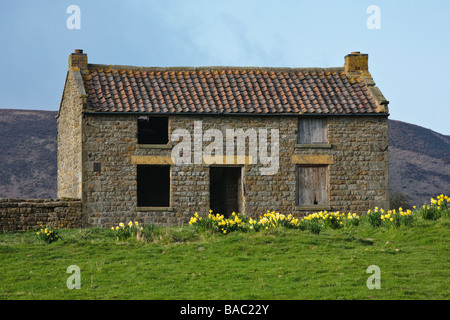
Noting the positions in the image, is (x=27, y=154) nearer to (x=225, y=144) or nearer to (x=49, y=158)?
(x=49, y=158)

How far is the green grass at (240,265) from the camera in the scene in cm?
1265

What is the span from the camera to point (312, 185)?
2606cm

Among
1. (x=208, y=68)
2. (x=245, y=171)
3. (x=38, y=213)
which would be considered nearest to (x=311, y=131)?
(x=245, y=171)

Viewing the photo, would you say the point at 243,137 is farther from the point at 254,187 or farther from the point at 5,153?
the point at 5,153

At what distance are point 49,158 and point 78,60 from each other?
68306 millimetres

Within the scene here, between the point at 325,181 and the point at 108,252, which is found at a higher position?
the point at 325,181

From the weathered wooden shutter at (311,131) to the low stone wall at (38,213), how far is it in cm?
895

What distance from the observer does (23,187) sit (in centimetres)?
8481

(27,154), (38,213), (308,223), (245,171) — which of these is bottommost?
(308,223)

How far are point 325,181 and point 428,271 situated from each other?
12.4 m

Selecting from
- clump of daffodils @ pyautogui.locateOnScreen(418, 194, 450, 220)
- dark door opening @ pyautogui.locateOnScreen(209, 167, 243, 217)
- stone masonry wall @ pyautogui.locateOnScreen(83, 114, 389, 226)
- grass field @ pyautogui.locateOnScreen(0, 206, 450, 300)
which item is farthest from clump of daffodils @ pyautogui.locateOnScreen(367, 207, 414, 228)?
dark door opening @ pyautogui.locateOnScreen(209, 167, 243, 217)
